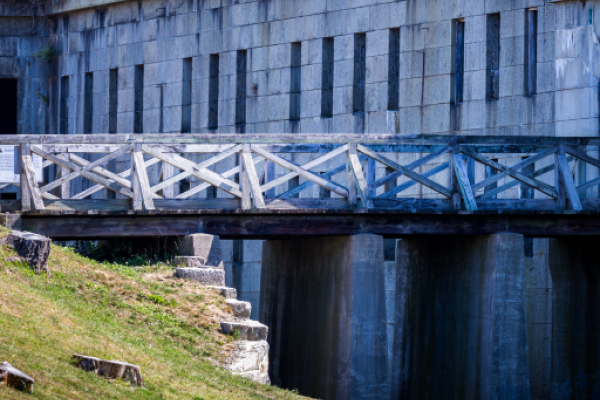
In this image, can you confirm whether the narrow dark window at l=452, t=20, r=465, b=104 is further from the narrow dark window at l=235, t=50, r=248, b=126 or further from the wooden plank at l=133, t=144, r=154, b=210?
the wooden plank at l=133, t=144, r=154, b=210

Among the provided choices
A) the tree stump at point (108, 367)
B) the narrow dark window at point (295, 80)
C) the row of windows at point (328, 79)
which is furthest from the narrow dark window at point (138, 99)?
the tree stump at point (108, 367)

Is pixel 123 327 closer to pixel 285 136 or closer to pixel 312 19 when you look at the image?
pixel 285 136

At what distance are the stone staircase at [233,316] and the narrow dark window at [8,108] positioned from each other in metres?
26.4

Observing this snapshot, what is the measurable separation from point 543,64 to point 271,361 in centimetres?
904

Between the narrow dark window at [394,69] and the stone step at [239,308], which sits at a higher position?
the narrow dark window at [394,69]

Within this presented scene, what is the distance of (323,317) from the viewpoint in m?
22.3

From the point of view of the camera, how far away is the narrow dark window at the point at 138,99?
39781mm

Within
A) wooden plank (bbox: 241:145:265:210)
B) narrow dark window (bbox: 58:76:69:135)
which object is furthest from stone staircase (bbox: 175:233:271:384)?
narrow dark window (bbox: 58:76:69:135)

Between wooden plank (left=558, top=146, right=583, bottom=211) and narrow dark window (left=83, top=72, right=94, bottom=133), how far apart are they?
72.6ft

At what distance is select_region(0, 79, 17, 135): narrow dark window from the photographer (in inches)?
1778

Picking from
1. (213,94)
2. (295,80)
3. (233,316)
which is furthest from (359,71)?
(233,316)

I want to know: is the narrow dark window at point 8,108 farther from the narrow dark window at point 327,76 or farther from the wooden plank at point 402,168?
the wooden plank at point 402,168

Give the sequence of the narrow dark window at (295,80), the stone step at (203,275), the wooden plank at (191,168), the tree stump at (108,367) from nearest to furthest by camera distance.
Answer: the tree stump at (108,367) < the stone step at (203,275) < the wooden plank at (191,168) < the narrow dark window at (295,80)

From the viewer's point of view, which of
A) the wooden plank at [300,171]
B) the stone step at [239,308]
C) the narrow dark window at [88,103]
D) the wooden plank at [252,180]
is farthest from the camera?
the narrow dark window at [88,103]
